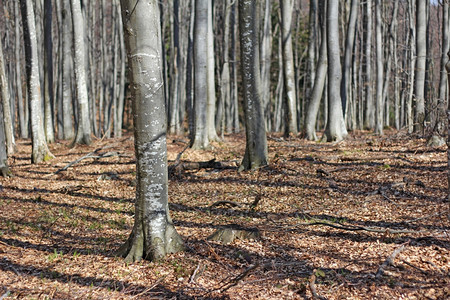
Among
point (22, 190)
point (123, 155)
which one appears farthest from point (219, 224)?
point (123, 155)

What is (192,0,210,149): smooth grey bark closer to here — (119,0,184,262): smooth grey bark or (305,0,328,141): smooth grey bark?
(305,0,328,141): smooth grey bark

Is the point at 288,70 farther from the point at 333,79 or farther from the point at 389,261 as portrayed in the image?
the point at 389,261

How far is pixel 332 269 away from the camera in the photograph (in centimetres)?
483

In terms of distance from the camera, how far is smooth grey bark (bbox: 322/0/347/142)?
12.7m

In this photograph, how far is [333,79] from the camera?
12.8 metres

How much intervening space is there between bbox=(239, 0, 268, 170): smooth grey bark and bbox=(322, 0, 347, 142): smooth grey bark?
418cm

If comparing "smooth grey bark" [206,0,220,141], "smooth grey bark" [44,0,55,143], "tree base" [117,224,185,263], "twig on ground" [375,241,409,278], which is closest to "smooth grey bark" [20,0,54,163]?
"smooth grey bark" [44,0,55,143]

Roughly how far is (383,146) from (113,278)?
8.81m

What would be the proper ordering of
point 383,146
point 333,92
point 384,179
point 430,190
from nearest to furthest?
point 430,190, point 384,179, point 383,146, point 333,92

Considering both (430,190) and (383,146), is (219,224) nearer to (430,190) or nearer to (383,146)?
(430,190)

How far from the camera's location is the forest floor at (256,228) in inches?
177

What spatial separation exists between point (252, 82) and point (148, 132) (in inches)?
185

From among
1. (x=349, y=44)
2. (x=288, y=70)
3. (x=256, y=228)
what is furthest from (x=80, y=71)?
(x=256, y=228)

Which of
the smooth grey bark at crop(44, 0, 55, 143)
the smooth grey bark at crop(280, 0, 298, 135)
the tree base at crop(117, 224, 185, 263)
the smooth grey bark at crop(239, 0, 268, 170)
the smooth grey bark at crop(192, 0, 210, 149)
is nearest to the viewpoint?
the tree base at crop(117, 224, 185, 263)
